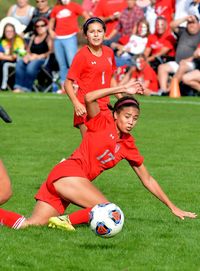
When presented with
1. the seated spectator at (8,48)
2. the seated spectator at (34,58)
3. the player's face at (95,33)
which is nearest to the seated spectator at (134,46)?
the seated spectator at (34,58)

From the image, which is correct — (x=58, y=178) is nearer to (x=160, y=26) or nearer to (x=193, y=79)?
(x=193, y=79)

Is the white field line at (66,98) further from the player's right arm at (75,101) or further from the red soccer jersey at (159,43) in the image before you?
the player's right arm at (75,101)

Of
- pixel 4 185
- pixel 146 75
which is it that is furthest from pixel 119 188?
pixel 146 75

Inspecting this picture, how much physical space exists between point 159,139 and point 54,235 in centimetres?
812

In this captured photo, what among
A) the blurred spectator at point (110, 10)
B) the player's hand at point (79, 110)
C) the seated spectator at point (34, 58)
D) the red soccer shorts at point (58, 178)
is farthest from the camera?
the blurred spectator at point (110, 10)

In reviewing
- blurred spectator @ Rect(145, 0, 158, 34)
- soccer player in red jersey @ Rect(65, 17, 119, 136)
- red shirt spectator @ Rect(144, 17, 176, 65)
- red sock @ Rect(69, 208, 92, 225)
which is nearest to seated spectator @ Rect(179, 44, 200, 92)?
red shirt spectator @ Rect(144, 17, 176, 65)

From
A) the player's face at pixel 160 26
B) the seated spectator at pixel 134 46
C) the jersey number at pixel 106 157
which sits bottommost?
the seated spectator at pixel 134 46

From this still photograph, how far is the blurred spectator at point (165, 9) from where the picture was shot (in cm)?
2456

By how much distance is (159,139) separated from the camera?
16.5m

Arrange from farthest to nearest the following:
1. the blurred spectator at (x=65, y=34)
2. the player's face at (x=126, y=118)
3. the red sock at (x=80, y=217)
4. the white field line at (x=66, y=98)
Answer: the blurred spectator at (x=65, y=34) < the white field line at (x=66, y=98) < the player's face at (x=126, y=118) < the red sock at (x=80, y=217)

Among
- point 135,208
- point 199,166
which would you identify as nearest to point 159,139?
point 199,166

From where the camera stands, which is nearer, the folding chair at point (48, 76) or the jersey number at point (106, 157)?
the jersey number at point (106, 157)

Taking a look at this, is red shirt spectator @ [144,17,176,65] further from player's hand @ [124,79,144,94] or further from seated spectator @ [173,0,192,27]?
player's hand @ [124,79,144,94]

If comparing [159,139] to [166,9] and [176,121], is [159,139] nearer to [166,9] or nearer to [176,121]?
[176,121]
